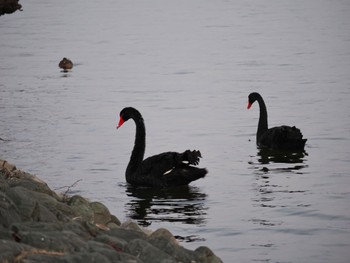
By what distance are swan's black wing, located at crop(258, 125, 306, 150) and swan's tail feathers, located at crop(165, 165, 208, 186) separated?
256cm

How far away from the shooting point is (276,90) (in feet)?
67.2

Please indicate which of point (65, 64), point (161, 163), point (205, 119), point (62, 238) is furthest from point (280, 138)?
point (65, 64)

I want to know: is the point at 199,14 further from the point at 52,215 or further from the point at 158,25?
the point at 52,215

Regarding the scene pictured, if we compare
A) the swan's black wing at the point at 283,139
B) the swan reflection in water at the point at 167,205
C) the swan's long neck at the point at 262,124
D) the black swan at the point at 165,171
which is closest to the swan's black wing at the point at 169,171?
the black swan at the point at 165,171

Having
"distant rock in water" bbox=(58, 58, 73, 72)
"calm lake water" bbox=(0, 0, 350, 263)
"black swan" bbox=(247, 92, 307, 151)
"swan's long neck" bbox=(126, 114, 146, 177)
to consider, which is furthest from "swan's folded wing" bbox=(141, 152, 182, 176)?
"distant rock in water" bbox=(58, 58, 73, 72)

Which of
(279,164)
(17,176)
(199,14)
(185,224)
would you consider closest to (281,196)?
(185,224)

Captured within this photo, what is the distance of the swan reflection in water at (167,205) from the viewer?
33.8 feet

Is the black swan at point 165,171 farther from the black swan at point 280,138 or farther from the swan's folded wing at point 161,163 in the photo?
the black swan at point 280,138

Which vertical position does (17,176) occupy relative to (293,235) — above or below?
A: above

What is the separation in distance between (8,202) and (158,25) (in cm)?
3352

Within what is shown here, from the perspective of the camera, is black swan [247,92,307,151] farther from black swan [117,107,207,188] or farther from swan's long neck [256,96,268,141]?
black swan [117,107,207,188]

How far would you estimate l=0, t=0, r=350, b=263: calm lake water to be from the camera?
998cm

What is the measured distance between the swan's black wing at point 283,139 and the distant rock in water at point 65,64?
10.3 m

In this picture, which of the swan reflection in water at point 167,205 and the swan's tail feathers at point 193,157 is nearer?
the swan reflection in water at point 167,205
